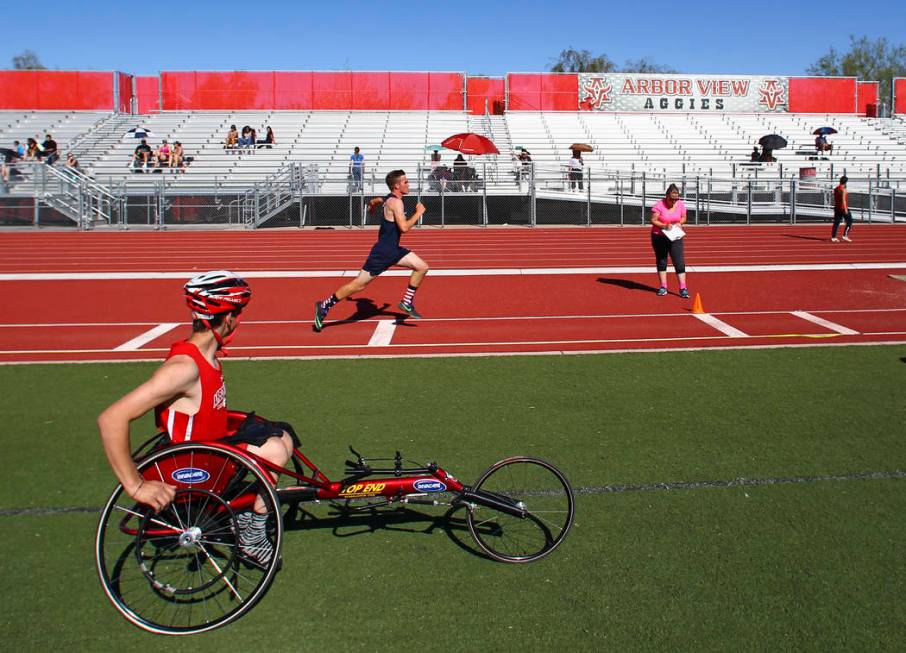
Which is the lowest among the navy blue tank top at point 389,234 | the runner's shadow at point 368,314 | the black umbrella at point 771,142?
the runner's shadow at point 368,314

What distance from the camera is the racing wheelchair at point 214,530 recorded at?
395cm

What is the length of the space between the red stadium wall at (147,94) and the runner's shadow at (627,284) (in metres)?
35.0

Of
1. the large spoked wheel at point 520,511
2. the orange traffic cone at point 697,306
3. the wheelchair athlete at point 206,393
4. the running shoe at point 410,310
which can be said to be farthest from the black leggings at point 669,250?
the wheelchair athlete at point 206,393

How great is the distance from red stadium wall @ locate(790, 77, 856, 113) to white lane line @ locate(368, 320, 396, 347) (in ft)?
135

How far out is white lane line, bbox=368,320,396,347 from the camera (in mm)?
11164

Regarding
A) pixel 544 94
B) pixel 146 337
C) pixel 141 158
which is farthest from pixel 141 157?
pixel 146 337

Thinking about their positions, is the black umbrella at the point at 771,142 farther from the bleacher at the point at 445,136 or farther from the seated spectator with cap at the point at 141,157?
the seated spectator with cap at the point at 141,157

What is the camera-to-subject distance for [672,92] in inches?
1820

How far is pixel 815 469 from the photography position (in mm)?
6008

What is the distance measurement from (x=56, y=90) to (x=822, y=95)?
38179 mm

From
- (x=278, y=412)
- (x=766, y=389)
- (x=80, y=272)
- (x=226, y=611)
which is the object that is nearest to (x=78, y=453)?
(x=278, y=412)

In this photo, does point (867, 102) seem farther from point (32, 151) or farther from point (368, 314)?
point (368, 314)

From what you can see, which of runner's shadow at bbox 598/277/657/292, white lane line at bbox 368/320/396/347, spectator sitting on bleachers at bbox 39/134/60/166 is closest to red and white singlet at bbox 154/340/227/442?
white lane line at bbox 368/320/396/347

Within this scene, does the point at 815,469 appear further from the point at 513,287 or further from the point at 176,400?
the point at 513,287
